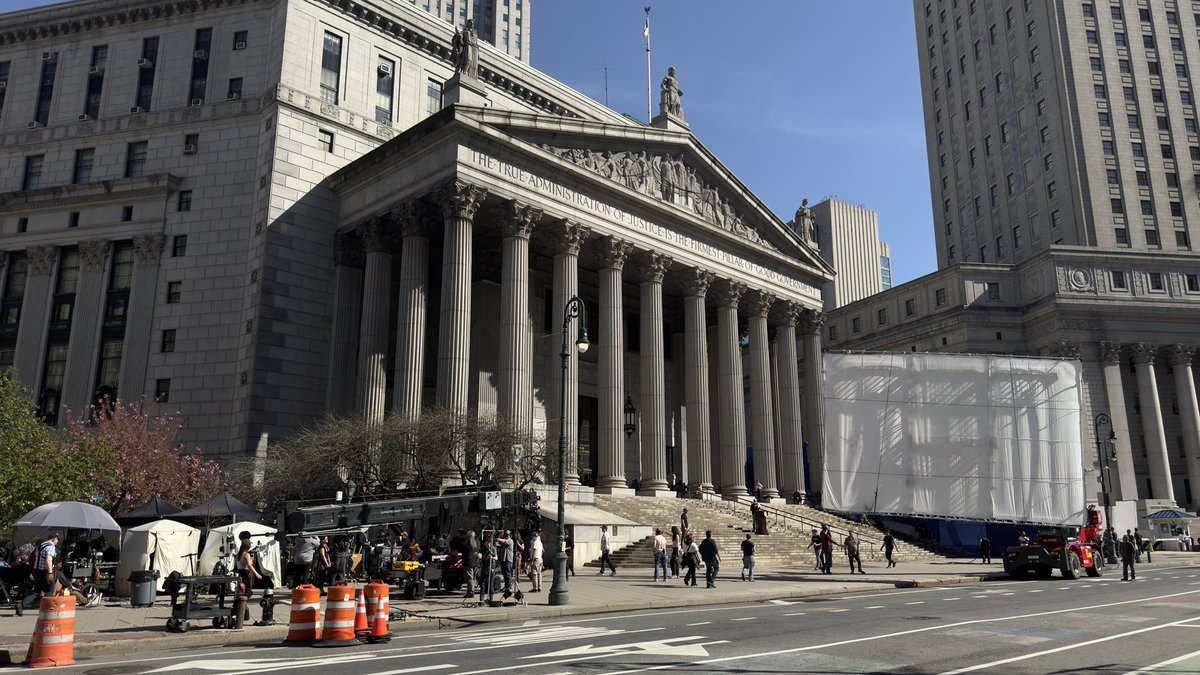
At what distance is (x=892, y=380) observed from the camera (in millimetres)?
35562

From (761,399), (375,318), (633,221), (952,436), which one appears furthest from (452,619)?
(761,399)

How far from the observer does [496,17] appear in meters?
126

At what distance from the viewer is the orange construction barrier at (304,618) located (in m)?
15.6

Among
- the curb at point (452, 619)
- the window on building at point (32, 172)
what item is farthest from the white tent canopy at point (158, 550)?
the window on building at point (32, 172)

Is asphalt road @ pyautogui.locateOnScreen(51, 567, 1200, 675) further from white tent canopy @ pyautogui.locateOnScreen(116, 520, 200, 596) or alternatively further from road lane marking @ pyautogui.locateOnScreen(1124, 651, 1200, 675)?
white tent canopy @ pyautogui.locateOnScreen(116, 520, 200, 596)

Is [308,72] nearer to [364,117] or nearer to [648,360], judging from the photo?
[364,117]

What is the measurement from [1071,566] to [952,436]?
21.1ft

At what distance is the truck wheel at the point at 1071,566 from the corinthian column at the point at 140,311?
44486 millimetres

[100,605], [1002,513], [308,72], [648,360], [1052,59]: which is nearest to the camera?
[100,605]

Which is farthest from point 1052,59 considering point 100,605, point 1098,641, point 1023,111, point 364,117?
point 100,605

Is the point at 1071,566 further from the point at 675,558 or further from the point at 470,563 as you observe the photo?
the point at 470,563

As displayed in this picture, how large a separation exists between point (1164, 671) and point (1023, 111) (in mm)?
87109

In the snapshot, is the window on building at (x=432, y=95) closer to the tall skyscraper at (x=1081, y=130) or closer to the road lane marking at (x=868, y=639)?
the road lane marking at (x=868, y=639)

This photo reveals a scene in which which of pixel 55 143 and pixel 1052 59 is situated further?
pixel 1052 59
